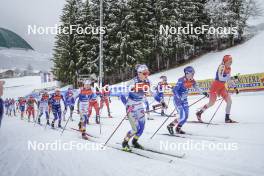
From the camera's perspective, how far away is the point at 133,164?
530cm

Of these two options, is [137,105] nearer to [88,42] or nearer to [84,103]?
[84,103]

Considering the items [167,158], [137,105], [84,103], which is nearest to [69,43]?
[84,103]

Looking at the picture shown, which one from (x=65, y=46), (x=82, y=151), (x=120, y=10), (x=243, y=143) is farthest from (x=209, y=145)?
(x=65, y=46)

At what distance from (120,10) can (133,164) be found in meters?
30.9

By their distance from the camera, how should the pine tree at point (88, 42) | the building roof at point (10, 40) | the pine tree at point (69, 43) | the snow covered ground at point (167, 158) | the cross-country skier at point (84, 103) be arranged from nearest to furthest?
1. the snow covered ground at point (167, 158)
2. the cross-country skier at point (84, 103)
3. the pine tree at point (88, 42)
4. the pine tree at point (69, 43)
5. the building roof at point (10, 40)

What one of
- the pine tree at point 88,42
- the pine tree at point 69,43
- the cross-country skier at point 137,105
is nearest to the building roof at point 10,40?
the pine tree at point 69,43

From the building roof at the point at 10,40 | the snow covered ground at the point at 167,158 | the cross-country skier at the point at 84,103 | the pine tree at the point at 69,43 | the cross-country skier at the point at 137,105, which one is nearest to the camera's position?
the snow covered ground at the point at 167,158

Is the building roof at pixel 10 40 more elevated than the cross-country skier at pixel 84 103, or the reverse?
the building roof at pixel 10 40

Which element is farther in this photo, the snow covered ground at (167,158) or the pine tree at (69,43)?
the pine tree at (69,43)

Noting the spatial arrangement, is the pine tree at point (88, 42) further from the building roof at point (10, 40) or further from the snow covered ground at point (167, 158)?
the snow covered ground at point (167, 158)

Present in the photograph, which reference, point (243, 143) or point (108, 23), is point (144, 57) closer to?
point (108, 23)

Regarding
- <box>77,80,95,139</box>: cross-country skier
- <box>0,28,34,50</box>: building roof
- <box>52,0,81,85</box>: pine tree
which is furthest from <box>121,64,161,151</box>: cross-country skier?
<box>0,28,34,50</box>: building roof

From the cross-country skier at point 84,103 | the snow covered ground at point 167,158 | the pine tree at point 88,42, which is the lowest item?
the snow covered ground at point 167,158

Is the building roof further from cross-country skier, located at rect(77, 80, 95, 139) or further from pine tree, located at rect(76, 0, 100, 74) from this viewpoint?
cross-country skier, located at rect(77, 80, 95, 139)
